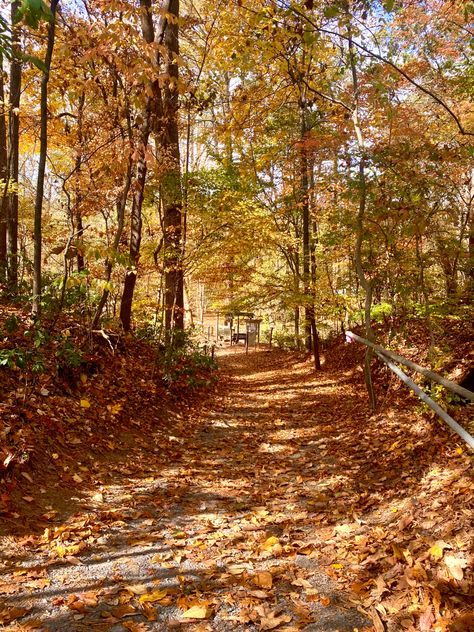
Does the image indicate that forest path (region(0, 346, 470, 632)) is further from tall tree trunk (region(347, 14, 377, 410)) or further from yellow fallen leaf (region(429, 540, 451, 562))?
tall tree trunk (region(347, 14, 377, 410))

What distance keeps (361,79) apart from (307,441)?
7152mm

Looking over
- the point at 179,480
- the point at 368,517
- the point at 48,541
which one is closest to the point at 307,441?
the point at 179,480

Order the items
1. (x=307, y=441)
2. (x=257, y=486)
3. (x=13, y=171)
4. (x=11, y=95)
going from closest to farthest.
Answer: (x=257, y=486), (x=307, y=441), (x=11, y=95), (x=13, y=171)

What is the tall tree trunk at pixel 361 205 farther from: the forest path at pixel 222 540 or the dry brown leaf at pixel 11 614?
the dry brown leaf at pixel 11 614

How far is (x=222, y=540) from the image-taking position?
375cm

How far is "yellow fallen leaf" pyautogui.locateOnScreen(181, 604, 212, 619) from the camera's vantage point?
105 inches

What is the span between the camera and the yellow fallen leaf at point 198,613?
105 inches

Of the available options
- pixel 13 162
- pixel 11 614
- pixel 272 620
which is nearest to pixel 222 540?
pixel 272 620

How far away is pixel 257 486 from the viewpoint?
5.08 metres

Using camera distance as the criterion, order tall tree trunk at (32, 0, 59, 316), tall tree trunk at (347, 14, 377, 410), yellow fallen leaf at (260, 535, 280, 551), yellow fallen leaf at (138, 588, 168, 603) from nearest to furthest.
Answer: yellow fallen leaf at (138, 588, 168, 603) → yellow fallen leaf at (260, 535, 280, 551) → tall tree trunk at (32, 0, 59, 316) → tall tree trunk at (347, 14, 377, 410)

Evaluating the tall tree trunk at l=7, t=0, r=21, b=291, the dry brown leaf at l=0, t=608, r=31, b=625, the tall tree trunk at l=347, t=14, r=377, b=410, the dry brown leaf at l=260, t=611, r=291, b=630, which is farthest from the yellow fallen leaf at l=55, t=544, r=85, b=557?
the tall tree trunk at l=7, t=0, r=21, b=291

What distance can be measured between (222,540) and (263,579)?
0.75 m

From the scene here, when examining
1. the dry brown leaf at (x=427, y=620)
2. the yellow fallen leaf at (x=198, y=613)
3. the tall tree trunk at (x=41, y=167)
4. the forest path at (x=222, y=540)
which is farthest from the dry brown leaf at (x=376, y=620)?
the tall tree trunk at (x=41, y=167)

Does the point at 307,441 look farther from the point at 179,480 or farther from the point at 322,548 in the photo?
the point at 322,548
